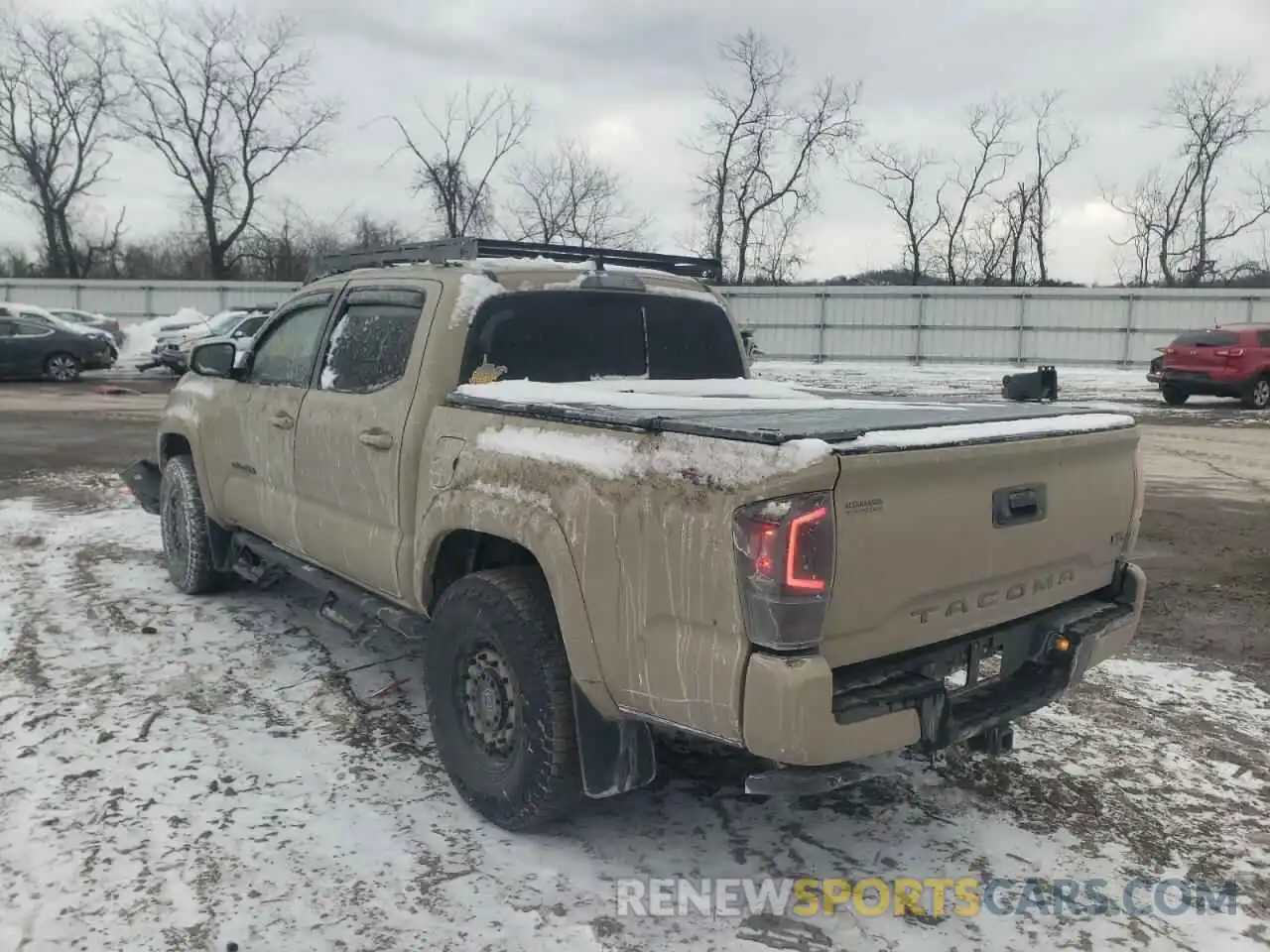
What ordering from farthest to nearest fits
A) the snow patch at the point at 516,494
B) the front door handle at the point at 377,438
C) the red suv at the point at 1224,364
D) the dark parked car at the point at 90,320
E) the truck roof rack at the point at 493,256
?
the dark parked car at the point at 90,320
the red suv at the point at 1224,364
the truck roof rack at the point at 493,256
the front door handle at the point at 377,438
the snow patch at the point at 516,494

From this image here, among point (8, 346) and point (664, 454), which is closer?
point (664, 454)

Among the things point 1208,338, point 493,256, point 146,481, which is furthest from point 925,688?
point 1208,338

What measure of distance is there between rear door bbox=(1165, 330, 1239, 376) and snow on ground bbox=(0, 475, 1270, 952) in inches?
655

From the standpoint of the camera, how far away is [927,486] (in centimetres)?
268

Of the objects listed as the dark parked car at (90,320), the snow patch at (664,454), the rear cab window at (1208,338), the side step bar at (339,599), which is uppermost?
the dark parked car at (90,320)

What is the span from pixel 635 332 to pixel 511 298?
70 centimetres

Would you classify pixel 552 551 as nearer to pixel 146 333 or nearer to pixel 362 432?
pixel 362 432

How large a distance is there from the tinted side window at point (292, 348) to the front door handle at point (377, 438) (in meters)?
0.81

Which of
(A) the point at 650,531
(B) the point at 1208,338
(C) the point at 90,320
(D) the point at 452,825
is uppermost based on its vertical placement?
(C) the point at 90,320

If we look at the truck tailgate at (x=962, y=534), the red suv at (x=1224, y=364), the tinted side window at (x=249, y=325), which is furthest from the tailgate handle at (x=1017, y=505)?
the tinted side window at (x=249, y=325)

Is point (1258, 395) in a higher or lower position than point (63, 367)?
lower

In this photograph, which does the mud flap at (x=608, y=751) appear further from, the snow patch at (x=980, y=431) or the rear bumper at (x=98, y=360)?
the rear bumper at (x=98, y=360)

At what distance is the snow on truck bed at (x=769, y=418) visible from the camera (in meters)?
2.57

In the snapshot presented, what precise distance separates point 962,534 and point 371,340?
8.56 ft
